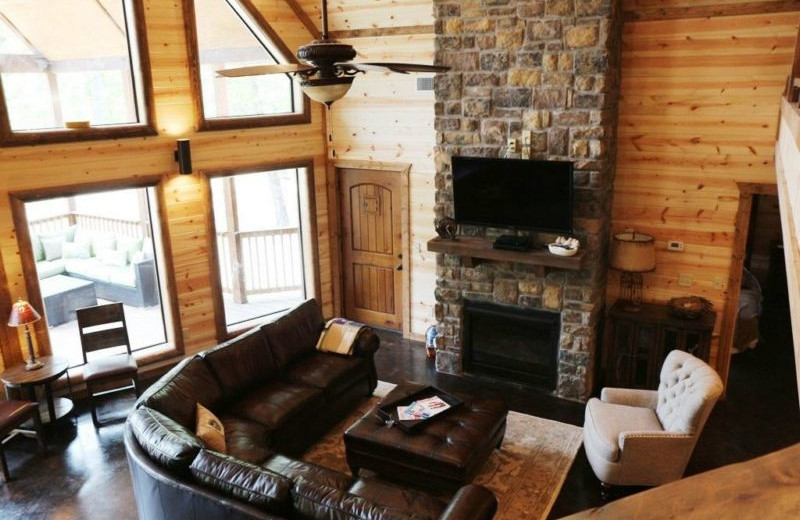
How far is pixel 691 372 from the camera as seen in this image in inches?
179

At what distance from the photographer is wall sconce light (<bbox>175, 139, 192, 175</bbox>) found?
6.31m

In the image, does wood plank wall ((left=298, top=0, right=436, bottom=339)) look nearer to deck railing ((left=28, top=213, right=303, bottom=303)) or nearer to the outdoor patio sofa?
deck railing ((left=28, top=213, right=303, bottom=303))

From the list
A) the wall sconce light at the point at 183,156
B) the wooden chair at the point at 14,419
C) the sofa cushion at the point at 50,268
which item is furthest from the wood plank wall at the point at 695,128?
the sofa cushion at the point at 50,268

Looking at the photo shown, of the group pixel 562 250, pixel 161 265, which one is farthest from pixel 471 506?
pixel 161 265

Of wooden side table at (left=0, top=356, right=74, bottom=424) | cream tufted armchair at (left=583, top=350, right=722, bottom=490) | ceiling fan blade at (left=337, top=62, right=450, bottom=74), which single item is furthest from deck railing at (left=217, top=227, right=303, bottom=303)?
ceiling fan blade at (left=337, top=62, right=450, bottom=74)

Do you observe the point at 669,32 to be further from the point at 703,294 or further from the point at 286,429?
the point at 286,429

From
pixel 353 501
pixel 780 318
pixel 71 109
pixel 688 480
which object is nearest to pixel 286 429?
pixel 353 501

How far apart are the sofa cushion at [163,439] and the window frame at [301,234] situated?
2.93 m

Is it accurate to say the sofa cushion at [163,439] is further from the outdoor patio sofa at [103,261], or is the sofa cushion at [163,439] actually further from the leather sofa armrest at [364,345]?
the outdoor patio sofa at [103,261]

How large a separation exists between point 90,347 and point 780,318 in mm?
8013

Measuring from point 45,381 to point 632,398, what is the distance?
16.3 ft

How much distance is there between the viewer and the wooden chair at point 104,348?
5.68m

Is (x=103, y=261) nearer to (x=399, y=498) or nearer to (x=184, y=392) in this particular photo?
A: (x=184, y=392)

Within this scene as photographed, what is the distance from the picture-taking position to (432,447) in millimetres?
4410
